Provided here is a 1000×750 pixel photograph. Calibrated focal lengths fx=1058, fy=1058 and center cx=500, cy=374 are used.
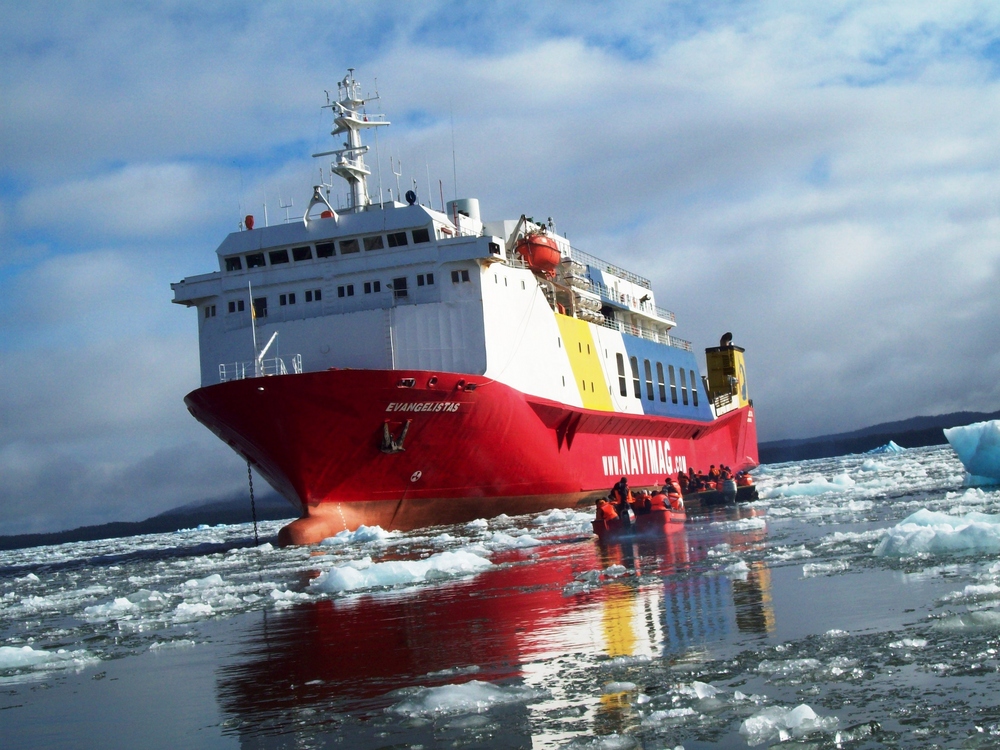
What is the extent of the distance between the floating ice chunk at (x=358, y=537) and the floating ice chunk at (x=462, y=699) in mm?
16301

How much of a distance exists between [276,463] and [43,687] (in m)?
15.4

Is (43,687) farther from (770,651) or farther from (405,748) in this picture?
(770,651)

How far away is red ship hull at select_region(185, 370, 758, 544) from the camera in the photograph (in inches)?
906

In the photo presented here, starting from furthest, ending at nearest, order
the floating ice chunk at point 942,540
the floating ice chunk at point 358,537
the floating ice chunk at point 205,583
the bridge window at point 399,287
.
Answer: the bridge window at point 399,287, the floating ice chunk at point 358,537, the floating ice chunk at point 205,583, the floating ice chunk at point 942,540

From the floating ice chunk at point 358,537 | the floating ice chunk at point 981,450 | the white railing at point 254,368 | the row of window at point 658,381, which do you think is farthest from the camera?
the row of window at point 658,381

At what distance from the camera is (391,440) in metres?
23.6

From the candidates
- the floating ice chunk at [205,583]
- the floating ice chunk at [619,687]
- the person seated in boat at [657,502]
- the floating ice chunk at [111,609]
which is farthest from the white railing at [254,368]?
the floating ice chunk at [619,687]

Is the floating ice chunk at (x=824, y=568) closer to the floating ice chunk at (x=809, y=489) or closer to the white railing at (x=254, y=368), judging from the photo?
the white railing at (x=254, y=368)

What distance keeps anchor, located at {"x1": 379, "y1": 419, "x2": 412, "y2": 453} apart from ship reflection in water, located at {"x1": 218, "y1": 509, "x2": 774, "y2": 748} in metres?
10.2

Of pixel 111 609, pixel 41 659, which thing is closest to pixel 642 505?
pixel 111 609

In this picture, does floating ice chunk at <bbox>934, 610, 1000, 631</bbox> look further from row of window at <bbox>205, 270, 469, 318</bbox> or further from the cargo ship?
row of window at <bbox>205, 270, 469, 318</bbox>

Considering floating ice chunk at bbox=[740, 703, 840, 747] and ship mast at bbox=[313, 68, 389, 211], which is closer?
floating ice chunk at bbox=[740, 703, 840, 747]

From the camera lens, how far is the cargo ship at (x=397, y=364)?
2352 cm

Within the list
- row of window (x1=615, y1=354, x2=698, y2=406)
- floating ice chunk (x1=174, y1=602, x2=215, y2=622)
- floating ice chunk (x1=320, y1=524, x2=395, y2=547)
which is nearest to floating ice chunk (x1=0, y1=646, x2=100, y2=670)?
floating ice chunk (x1=174, y1=602, x2=215, y2=622)
